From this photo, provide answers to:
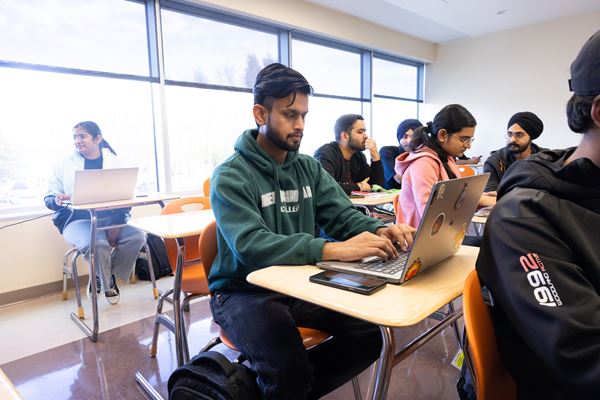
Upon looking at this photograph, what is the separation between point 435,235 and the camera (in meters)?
0.89

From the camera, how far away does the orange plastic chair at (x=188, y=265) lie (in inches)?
67.5

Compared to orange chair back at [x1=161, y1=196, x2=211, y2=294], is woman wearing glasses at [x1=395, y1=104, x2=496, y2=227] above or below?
above

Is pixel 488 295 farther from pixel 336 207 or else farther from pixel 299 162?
pixel 299 162

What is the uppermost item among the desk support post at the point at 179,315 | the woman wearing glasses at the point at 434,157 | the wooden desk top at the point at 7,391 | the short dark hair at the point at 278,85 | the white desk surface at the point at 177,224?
the short dark hair at the point at 278,85

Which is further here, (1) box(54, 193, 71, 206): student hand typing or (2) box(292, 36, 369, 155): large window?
(2) box(292, 36, 369, 155): large window

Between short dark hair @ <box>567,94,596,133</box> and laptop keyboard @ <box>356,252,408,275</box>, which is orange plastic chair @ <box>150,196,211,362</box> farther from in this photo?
short dark hair @ <box>567,94,596,133</box>

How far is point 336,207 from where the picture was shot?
1427mm

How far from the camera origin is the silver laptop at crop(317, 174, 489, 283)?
2.69 ft

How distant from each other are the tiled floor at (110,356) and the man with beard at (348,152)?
1.31 metres

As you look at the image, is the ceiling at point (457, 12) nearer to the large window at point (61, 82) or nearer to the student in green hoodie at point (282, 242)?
the large window at point (61, 82)

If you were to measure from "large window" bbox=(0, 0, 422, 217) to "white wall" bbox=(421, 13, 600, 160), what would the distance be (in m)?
2.66

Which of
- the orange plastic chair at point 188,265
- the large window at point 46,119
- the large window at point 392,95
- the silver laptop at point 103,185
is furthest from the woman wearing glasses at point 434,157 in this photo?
the large window at point 392,95

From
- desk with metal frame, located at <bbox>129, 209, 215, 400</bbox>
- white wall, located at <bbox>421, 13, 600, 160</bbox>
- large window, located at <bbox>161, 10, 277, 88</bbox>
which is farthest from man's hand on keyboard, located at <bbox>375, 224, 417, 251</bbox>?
white wall, located at <bbox>421, 13, 600, 160</bbox>

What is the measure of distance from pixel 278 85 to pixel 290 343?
0.80 m
